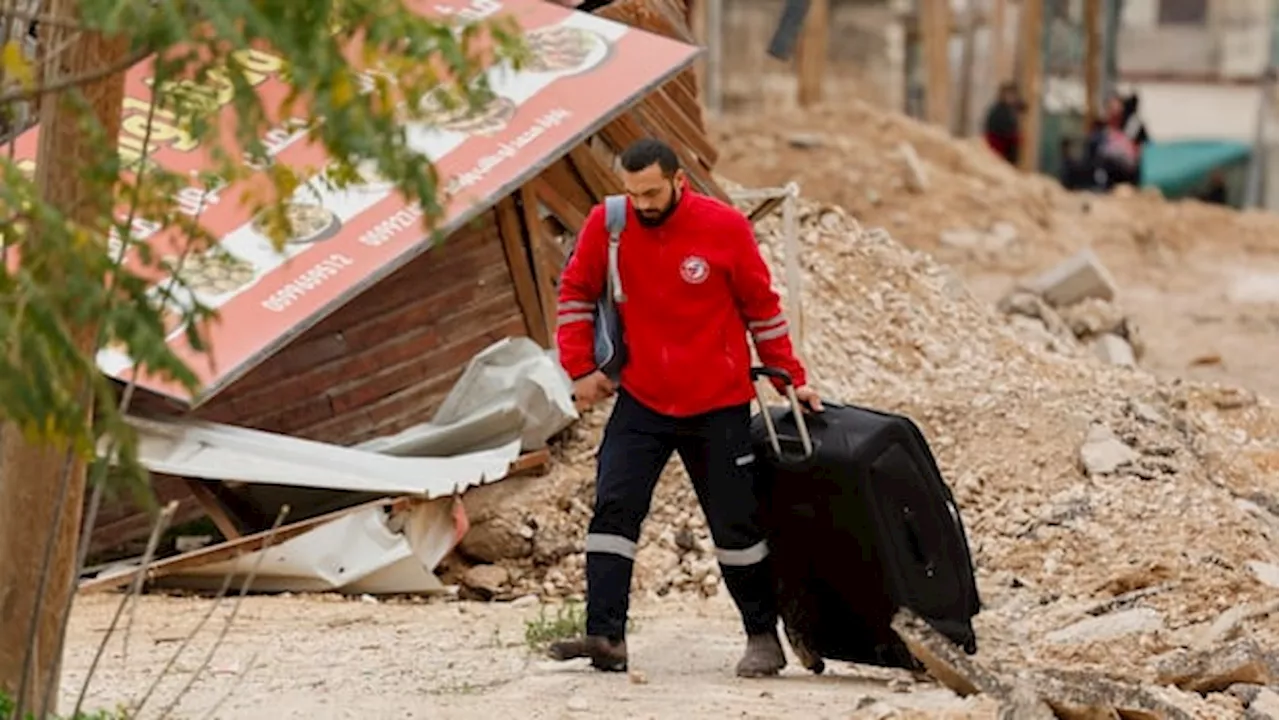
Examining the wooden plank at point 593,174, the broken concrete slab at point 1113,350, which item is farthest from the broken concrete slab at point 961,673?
the broken concrete slab at point 1113,350

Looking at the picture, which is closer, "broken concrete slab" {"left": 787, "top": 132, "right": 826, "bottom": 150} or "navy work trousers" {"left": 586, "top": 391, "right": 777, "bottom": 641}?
"navy work trousers" {"left": 586, "top": 391, "right": 777, "bottom": 641}

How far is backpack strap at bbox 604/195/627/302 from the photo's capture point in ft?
28.0

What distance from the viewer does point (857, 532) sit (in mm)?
8594

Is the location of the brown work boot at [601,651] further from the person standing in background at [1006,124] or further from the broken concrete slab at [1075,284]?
the person standing in background at [1006,124]

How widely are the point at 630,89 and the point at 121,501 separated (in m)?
2.59

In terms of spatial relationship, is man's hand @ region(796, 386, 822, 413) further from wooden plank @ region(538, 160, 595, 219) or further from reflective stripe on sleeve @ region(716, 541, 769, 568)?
wooden plank @ region(538, 160, 595, 219)

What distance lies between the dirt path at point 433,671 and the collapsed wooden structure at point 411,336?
0.66 meters

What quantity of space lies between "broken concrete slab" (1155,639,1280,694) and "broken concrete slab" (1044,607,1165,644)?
81 cm

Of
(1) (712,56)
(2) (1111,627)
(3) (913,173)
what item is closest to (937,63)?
(1) (712,56)

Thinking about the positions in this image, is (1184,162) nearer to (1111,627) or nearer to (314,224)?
(314,224)

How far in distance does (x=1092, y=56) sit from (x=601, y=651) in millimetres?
26758

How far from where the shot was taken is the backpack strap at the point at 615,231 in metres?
8.52

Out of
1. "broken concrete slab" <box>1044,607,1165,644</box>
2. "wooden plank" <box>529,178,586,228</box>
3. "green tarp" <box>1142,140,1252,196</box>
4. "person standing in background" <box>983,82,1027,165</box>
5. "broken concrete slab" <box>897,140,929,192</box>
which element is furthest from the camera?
"green tarp" <box>1142,140,1252,196</box>

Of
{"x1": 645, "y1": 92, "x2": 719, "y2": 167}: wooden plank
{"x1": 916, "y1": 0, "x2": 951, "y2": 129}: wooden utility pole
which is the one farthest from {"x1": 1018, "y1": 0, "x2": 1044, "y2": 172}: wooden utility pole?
{"x1": 645, "y1": 92, "x2": 719, "y2": 167}: wooden plank
